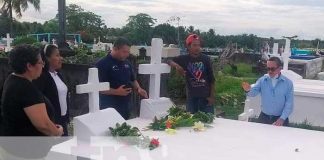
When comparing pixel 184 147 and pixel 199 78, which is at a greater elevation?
pixel 199 78

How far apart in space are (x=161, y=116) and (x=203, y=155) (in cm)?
115

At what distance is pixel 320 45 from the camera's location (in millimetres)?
26703

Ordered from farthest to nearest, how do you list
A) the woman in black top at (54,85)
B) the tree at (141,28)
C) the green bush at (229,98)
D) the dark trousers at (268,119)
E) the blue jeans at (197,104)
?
the tree at (141,28) < the green bush at (229,98) < the blue jeans at (197,104) < the dark trousers at (268,119) < the woman in black top at (54,85)

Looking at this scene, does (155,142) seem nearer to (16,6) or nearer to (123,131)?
(123,131)

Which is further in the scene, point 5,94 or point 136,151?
point 136,151

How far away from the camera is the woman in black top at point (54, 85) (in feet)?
11.8

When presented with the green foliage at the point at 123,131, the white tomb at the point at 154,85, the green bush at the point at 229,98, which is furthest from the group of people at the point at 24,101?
the green bush at the point at 229,98

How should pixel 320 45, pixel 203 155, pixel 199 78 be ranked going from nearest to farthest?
pixel 203 155
pixel 199 78
pixel 320 45

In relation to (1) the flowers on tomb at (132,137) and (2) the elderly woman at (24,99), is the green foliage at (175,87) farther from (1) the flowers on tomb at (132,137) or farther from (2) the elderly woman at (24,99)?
(2) the elderly woman at (24,99)

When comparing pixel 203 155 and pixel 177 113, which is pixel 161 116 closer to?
pixel 177 113

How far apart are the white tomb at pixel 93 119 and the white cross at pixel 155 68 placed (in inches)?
25.7

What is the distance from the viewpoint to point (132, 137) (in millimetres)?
3242

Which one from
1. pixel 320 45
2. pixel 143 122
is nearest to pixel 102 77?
pixel 143 122

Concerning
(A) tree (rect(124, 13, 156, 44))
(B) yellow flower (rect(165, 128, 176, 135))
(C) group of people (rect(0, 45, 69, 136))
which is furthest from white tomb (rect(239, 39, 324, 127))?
(A) tree (rect(124, 13, 156, 44))
